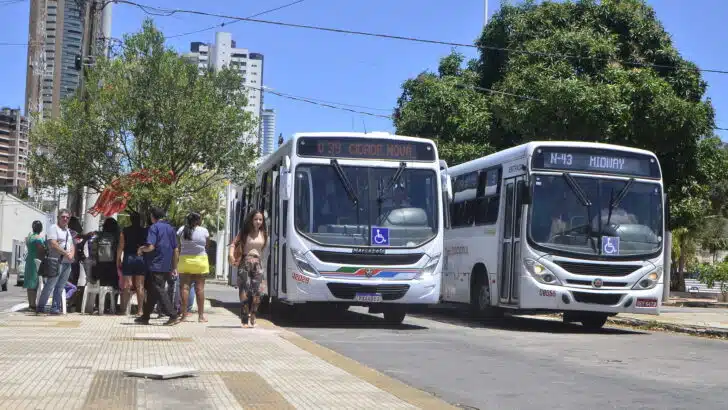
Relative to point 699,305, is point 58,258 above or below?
above

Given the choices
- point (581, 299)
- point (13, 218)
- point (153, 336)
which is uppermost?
point (13, 218)

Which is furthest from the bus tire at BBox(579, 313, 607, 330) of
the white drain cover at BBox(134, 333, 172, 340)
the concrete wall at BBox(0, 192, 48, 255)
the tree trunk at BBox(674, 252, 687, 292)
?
the concrete wall at BBox(0, 192, 48, 255)

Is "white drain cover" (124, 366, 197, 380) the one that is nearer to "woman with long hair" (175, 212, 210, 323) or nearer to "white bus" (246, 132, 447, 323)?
"woman with long hair" (175, 212, 210, 323)

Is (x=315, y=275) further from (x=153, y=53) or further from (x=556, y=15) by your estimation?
(x=556, y=15)

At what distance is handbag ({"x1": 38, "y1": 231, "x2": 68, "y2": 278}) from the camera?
17250 mm

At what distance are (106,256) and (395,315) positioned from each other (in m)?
5.05

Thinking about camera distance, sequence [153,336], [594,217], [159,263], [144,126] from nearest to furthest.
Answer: [153,336] < [159,263] < [594,217] < [144,126]

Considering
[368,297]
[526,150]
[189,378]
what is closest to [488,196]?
[526,150]

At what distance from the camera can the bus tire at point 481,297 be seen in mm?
20203

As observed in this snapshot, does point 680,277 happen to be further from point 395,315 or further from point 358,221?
point 358,221

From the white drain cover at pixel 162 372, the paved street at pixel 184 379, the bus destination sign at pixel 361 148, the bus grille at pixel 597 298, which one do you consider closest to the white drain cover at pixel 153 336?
the paved street at pixel 184 379

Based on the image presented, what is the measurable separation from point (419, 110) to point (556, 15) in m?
5.60

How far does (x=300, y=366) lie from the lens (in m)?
10.4

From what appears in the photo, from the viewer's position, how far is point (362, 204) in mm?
17438
